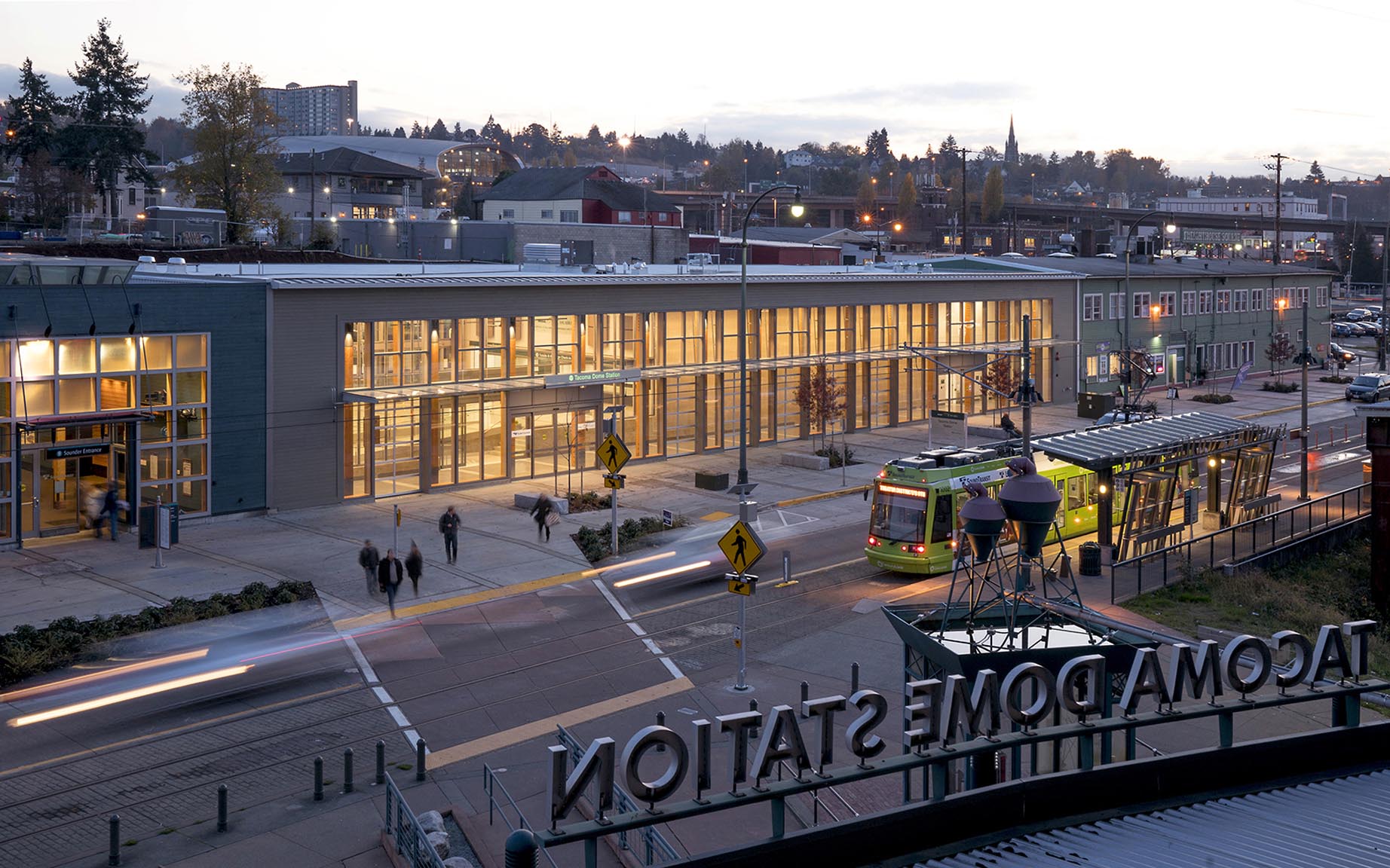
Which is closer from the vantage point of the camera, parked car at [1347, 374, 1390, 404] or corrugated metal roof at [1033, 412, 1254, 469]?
corrugated metal roof at [1033, 412, 1254, 469]

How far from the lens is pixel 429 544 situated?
37.3 m

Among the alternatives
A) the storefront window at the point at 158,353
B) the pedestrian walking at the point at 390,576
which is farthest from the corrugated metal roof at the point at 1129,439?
the storefront window at the point at 158,353

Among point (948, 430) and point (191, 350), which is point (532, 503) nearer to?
point (191, 350)

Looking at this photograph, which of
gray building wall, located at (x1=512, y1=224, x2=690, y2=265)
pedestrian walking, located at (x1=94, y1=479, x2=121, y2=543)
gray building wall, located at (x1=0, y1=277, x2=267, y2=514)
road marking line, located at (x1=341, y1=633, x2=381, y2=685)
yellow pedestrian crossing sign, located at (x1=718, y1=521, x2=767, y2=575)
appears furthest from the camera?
gray building wall, located at (x1=512, y1=224, x2=690, y2=265)

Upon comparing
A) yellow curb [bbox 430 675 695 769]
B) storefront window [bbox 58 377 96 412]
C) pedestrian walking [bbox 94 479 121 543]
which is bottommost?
yellow curb [bbox 430 675 695 769]

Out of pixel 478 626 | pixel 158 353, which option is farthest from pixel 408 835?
pixel 158 353

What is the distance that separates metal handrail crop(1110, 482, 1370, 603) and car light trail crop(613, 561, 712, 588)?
1083 centimetres

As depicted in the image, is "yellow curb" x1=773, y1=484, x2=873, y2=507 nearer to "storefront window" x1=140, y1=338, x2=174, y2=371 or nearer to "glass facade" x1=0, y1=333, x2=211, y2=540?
"glass facade" x1=0, y1=333, x2=211, y2=540

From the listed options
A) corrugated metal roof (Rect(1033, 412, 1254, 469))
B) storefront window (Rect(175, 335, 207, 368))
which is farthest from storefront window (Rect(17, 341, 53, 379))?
corrugated metal roof (Rect(1033, 412, 1254, 469))

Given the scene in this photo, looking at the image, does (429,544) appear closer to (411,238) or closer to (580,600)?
(580,600)

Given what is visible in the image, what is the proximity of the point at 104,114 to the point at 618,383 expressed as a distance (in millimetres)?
56195

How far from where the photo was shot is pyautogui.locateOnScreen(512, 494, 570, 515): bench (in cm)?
4200

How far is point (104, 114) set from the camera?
3482 inches

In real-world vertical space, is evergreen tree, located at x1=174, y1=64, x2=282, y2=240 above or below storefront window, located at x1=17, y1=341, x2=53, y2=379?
above
